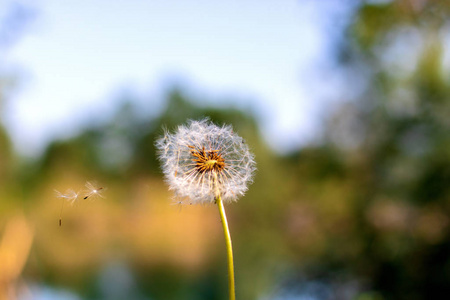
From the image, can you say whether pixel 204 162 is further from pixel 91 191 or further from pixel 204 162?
pixel 91 191

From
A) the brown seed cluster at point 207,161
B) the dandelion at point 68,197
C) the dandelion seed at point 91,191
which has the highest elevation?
the brown seed cluster at point 207,161

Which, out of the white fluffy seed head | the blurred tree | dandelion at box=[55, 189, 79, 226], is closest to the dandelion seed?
dandelion at box=[55, 189, 79, 226]

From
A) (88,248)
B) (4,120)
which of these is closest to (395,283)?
(4,120)

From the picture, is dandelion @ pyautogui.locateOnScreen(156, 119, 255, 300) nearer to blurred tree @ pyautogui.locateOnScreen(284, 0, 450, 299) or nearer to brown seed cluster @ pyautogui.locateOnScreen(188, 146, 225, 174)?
brown seed cluster @ pyautogui.locateOnScreen(188, 146, 225, 174)

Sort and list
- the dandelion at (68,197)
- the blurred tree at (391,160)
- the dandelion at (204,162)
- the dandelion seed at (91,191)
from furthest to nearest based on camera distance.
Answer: the blurred tree at (391,160) → the dandelion at (204,162) → the dandelion at (68,197) → the dandelion seed at (91,191)

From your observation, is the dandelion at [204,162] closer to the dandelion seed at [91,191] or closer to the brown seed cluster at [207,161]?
the brown seed cluster at [207,161]

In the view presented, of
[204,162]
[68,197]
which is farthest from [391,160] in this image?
[68,197]

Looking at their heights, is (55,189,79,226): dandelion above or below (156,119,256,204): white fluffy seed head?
below

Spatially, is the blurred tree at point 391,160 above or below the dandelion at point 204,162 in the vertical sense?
above

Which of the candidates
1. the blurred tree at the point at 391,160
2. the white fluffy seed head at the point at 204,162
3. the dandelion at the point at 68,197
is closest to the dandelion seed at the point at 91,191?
the dandelion at the point at 68,197

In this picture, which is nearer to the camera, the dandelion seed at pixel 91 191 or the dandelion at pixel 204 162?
the dandelion seed at pixel 91 191
